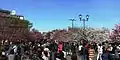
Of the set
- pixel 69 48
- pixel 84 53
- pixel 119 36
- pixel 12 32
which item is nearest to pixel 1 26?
pixel 12 32

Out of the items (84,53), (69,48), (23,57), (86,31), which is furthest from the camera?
(86,31)

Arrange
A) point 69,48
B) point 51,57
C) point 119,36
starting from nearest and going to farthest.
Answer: point 51,57, point 69,48, point 119,36

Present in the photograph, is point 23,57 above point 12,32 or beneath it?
above

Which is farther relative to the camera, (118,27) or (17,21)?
(17,21)

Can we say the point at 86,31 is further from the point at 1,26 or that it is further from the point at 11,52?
the point at 11,52

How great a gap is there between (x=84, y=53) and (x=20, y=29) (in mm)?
52885

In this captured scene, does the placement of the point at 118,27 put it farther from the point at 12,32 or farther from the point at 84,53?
the point at 84,53

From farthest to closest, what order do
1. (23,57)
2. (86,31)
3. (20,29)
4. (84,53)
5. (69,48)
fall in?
(20,29)
(86,31)
(69,48)
(84,53)
(23,57)

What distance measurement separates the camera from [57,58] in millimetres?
19625

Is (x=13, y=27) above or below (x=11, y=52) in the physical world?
below

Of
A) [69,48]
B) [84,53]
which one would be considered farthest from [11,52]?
[69,48]

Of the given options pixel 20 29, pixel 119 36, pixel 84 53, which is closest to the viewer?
pixel 84 53

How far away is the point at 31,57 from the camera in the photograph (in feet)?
64.8

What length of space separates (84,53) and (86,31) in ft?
142
